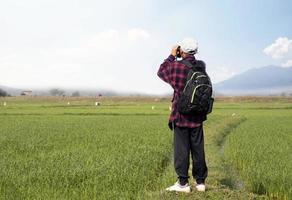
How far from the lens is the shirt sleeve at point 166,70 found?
534 cm

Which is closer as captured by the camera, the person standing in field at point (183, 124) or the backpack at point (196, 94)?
the backpack at point (196, 94)

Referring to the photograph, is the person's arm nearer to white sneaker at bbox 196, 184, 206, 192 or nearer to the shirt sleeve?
the shirt sleeve

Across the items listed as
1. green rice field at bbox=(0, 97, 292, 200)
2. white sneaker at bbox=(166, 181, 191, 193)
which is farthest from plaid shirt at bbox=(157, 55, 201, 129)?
green rice field at bbox=(0, 97, 292, 200)

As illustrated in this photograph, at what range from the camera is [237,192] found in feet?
17.3

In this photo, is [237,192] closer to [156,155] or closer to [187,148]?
[187,148]

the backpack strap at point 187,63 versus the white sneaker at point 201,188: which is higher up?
the backpack strap at point 187,63

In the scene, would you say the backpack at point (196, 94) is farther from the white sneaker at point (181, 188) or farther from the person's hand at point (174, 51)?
the white sneaker at point (181, 188)

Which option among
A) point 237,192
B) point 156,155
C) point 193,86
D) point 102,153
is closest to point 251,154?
point 156,155

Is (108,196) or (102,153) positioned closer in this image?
(108,196)

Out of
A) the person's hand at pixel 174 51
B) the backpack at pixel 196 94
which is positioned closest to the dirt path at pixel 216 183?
the backpack at pixel 196 94

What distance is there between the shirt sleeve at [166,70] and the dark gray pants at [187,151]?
1.99 ft

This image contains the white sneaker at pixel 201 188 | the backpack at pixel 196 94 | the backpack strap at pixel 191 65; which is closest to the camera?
the backpack at pixel 196 94

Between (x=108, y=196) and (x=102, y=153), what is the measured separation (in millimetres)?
3525

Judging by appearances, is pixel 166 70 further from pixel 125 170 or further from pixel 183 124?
pixel 125 170
